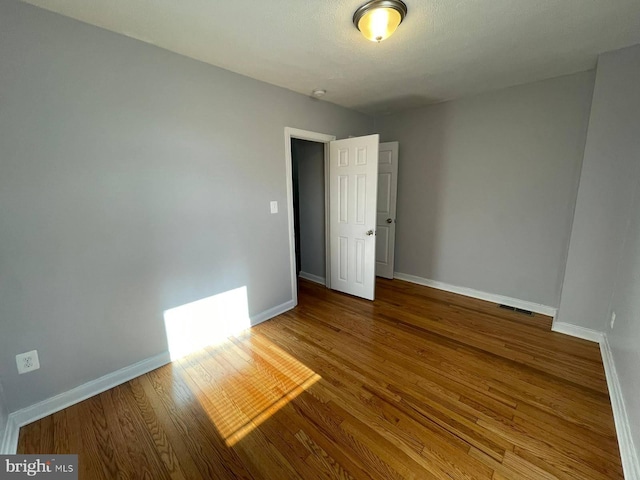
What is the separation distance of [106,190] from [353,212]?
237 centimetres

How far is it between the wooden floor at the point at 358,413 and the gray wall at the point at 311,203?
1.53 metres

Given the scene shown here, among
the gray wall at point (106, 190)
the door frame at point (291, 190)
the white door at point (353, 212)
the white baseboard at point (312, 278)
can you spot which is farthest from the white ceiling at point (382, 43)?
the white baseboard at point (312, 278)

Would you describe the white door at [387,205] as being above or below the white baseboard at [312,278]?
above

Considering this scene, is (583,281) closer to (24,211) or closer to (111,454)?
(111,454)

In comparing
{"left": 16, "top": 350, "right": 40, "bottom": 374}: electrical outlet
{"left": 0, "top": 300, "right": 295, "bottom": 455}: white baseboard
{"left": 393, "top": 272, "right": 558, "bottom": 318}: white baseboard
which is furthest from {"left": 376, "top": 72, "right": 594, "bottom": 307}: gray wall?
{"left": 16, "top": 350, "right": 40, "bottom": 374}: electrical outlet

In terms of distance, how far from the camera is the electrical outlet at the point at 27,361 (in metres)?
1.56

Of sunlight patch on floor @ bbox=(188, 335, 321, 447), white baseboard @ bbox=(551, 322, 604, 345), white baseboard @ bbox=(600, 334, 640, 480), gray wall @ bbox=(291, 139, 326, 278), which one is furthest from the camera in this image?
gray wall @ bbox=(291, 139, 326, 278)

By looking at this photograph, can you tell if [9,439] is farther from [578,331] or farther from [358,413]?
[578,331]

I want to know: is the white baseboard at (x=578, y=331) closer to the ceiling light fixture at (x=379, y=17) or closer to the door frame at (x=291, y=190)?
the door frame at (x=291, y=190)

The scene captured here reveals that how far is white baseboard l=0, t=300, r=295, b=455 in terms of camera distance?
144cm

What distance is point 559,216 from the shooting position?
2.67 metres

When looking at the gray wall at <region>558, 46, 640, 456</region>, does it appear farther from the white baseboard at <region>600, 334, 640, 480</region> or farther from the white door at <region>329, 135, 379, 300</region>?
the white door at <region>329, 135, 379, 300</region>

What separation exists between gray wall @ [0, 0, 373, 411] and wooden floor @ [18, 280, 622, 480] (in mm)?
441

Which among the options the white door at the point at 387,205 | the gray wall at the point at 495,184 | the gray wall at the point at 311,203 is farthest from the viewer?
the white door at the point at 387,205
